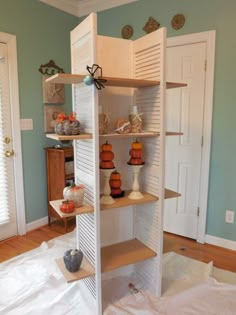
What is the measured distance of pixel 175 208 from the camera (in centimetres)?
302

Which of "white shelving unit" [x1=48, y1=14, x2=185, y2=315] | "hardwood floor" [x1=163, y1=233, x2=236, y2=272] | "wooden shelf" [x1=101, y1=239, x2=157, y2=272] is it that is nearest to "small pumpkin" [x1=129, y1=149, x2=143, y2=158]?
"white shelving unit" [x1=48, y1=14, x2=185, y2=315]

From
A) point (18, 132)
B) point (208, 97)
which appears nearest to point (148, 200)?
point (208, 97)

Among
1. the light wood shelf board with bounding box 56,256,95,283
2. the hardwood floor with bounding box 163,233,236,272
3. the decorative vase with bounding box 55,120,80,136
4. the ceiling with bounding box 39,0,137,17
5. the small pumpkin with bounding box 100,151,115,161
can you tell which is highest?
the ceiling with bounding box 39,0,137,17

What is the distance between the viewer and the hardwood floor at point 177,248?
8.29 feet

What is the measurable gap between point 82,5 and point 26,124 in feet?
5.66

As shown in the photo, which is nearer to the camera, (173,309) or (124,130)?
(124,130)

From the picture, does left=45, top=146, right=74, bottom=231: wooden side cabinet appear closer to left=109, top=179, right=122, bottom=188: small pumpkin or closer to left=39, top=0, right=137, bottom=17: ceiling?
left=109, top=179, right=122, bottom=188: small pumpkin

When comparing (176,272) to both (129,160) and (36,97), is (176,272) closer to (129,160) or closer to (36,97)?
(129,160)

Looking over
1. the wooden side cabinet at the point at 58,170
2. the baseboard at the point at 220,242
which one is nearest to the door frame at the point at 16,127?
the wooden side cabinet at the point at 58,170

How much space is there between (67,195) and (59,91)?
6.55ft

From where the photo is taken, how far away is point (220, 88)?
8.45ft

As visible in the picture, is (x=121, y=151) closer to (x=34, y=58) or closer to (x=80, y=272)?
(x=80, y=272)

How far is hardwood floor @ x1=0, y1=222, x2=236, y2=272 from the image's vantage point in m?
2.53

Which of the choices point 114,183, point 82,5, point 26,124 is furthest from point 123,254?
point 82,5
